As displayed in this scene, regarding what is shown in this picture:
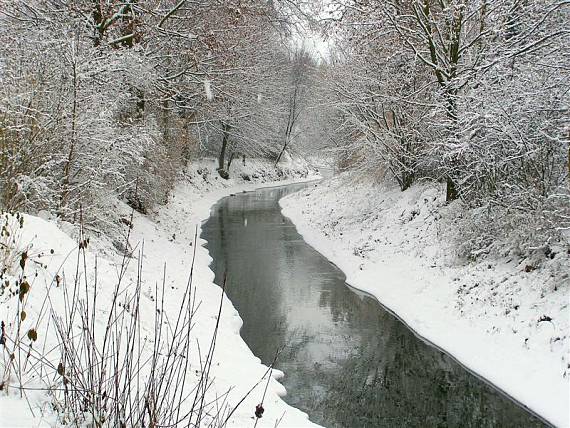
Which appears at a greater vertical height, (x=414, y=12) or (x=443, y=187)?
(x=414, y=12)

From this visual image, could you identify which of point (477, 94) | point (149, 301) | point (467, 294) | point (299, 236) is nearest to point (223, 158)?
point (299, 236)

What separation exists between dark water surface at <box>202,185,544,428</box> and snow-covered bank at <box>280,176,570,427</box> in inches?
14.5

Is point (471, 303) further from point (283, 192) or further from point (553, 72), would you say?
point (283, 192)

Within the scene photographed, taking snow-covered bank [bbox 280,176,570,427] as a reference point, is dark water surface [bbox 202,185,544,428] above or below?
below

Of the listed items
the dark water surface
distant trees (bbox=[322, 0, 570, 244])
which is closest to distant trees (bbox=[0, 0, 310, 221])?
distant trees (bbox=[322, 0, 570, 244])

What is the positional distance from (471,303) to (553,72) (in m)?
4.47

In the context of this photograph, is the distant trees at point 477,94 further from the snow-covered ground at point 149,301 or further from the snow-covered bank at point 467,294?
the snow-covered ground at point 149,301

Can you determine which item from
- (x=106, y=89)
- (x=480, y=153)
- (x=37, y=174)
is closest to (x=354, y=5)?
(x=480, y=153)

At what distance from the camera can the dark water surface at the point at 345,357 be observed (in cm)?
685

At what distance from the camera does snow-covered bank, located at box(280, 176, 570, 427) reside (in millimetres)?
7488

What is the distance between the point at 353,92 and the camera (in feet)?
58.9

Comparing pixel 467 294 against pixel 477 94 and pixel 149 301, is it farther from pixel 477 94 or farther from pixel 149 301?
pixel 149 301

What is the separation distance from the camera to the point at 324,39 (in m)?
14.1

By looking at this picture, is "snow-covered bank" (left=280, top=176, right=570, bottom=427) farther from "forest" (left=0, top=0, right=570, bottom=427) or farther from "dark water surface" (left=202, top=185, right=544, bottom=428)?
"dark water surface" (left=202, top=185, right=544, bottom=428)
